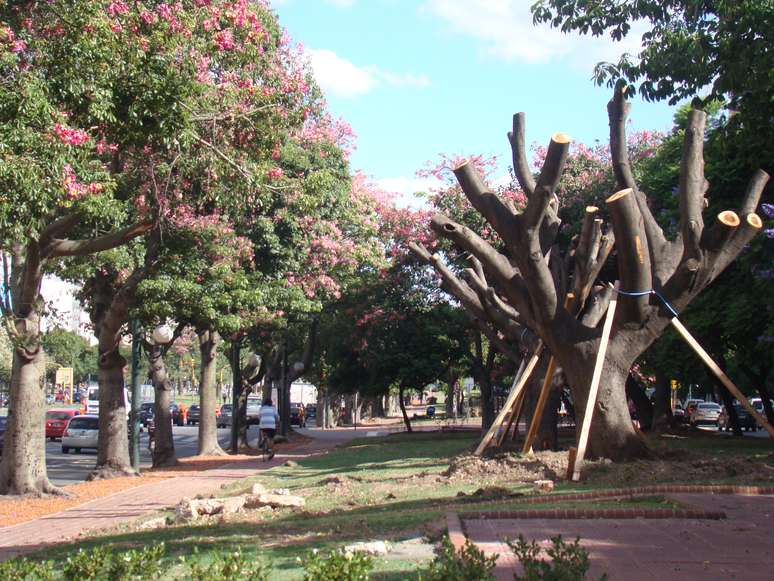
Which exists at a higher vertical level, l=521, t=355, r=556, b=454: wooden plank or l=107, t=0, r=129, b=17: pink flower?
l=107, t=0, r=129, b=17: pink flower

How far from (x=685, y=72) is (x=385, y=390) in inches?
924

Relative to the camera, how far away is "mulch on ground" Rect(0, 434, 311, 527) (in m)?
14.8

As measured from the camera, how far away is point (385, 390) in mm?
34625

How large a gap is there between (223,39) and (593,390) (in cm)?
737

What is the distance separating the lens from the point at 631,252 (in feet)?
42.8

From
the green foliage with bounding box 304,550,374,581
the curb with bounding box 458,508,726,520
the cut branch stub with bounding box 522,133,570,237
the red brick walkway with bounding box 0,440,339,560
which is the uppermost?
the cut branch stub with bounding box 522,133,570,237

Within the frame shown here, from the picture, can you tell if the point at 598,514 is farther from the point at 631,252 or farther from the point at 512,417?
the point at 512,417

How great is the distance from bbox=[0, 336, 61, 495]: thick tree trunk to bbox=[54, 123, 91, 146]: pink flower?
676 cm

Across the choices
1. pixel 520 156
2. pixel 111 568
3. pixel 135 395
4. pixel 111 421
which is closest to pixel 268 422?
pixel 135 395

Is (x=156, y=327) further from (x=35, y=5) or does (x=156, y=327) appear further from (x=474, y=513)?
(x=474, y=513)

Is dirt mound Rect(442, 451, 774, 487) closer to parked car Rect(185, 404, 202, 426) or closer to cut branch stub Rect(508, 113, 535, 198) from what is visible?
cut branch stub Rect(508, 113, 535, 198)

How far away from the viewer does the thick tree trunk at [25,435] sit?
1611 cm

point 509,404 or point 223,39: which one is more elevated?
point 223,39

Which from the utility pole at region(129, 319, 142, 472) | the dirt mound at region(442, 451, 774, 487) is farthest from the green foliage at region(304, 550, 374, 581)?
the utility pole at region(129, 319, 142, 472)
